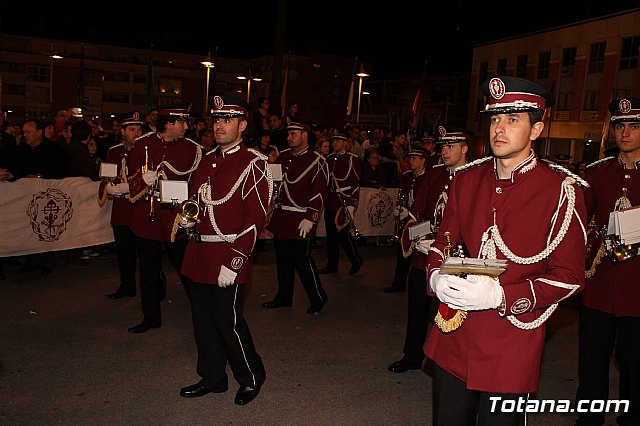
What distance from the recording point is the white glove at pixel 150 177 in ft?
20.7

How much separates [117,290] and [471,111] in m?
39.6

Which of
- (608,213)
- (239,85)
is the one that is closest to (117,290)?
(608,213)

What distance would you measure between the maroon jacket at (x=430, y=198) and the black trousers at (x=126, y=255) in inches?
150

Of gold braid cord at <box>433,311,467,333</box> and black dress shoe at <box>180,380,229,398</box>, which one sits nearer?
gold braid cord at <box>433,311,467,333</box>

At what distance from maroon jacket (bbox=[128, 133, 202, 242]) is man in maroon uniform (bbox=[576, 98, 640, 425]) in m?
4.05

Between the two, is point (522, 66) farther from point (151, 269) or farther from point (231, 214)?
point (231, 214)

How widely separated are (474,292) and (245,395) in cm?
284

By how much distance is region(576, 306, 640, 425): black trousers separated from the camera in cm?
445

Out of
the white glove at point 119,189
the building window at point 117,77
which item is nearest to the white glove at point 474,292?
the white glove at point 119,189

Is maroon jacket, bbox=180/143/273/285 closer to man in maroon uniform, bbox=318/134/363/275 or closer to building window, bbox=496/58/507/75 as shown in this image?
man in maroon uniform, bbox=318/134/363/275

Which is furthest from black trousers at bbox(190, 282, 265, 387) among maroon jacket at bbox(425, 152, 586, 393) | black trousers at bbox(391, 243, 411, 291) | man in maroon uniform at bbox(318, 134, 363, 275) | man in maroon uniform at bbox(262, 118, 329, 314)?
man in maroon uniform at bbox(318, 134, 363, 275)

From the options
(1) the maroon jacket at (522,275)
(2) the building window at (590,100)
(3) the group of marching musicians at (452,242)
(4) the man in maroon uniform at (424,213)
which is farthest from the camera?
(2) the building window at (590,100)

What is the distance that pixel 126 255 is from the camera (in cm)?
776

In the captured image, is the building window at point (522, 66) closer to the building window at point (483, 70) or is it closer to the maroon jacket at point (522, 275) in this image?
the building window at point (483, 70)
